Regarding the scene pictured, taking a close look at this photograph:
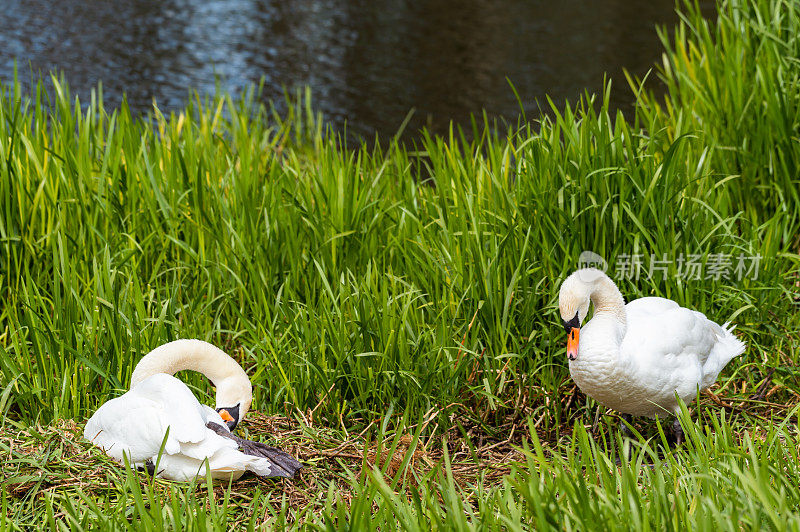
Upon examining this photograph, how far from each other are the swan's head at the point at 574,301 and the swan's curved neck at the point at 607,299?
38 mm

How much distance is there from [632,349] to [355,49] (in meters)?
7.80

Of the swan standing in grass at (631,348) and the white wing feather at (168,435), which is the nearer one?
the white wing feather at (168,435)

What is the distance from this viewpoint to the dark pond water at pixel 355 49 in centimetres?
838

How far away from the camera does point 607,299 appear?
2.92 m

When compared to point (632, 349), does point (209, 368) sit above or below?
below

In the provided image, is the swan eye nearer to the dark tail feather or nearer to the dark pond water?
the dark tail feather

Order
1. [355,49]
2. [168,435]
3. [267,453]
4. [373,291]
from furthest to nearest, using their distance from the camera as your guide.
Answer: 1. [355,49]
2. [373,291]
3. [267,453]
4. [168,435]

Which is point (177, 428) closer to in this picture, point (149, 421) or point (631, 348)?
point (149, 421)

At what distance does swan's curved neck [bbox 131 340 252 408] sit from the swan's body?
108cm

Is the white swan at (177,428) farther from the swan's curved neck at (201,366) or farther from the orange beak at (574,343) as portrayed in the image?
the orange beak at (574,343)

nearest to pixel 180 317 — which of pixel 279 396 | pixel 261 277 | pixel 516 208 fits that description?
pixel 261 277

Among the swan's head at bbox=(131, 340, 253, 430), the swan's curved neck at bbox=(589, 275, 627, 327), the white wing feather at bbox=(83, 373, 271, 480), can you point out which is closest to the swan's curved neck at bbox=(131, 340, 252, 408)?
the swan's head at bbox=(131, 340, 253, 430)
